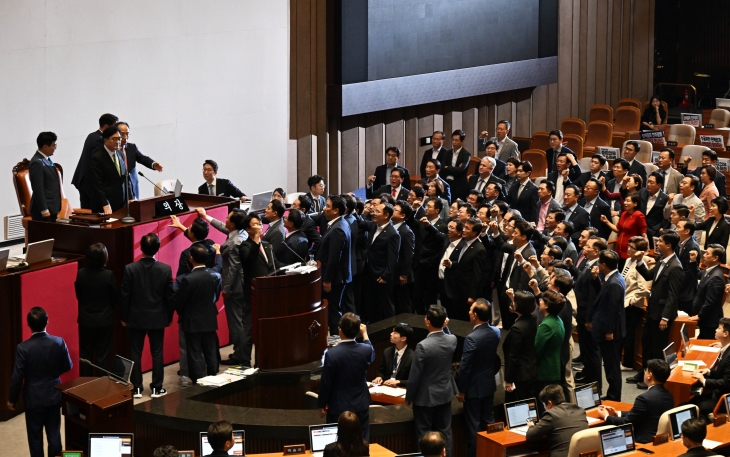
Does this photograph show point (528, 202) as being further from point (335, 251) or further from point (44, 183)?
point (44, 183)

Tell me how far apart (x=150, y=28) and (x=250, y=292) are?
442 centimetres

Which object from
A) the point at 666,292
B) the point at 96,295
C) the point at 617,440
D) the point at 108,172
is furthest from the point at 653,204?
the point at 96,295

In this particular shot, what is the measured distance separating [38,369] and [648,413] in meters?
3.93

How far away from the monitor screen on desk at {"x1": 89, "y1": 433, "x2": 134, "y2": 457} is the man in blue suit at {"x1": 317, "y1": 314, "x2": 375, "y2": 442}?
120 centimetres

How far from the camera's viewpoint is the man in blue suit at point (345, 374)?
616 cm

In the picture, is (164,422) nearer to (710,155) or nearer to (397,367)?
(397,367)

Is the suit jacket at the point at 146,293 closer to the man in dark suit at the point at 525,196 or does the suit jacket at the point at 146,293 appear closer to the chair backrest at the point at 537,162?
the man in dark suit at the point at 525,196

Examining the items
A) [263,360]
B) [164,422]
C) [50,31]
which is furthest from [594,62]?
[164,422]

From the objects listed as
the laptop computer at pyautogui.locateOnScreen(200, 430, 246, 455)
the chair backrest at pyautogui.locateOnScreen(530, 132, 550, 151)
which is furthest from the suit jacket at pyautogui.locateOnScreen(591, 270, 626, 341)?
the chair backrest at pyautogui.locateOnScreen(530, 132, 550, 151)

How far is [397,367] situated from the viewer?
7090mm

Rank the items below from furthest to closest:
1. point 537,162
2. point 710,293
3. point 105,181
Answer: point 537,162 < point 105,181 < point 710,293

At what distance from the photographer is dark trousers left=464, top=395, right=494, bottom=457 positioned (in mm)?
6785

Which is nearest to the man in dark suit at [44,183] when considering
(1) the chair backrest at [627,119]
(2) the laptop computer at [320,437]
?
(2) the laptop computer at [320,437]

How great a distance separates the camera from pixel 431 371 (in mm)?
6375
